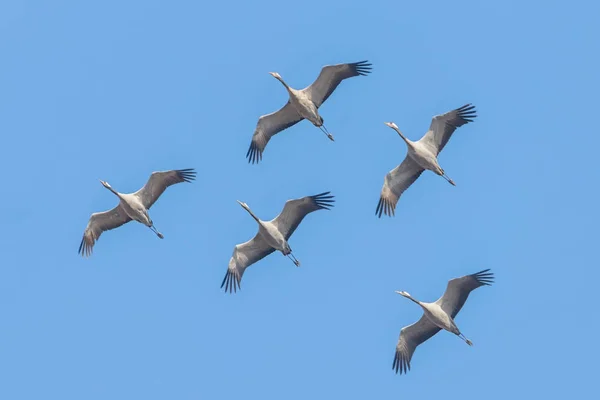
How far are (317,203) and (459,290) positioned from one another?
5627 mm

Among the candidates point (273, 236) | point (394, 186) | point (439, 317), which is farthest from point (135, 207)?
point (439, 317)

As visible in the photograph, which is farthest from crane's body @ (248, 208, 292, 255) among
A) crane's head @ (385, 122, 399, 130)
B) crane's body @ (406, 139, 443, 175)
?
crane's head @ (385, 122, 399, 130)

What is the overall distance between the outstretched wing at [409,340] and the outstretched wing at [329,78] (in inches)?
340

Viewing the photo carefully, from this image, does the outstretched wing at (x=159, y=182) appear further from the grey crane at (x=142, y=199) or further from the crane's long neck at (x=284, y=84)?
the crane's long neck at (x=284, y=84)

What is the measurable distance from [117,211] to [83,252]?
2131 mm

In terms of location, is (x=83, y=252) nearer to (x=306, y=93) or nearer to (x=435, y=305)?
(x=306, y=93)

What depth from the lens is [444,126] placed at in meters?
47.1

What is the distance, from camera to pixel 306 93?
4853 cm

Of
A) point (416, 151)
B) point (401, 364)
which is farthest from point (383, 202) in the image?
point (401, 364)

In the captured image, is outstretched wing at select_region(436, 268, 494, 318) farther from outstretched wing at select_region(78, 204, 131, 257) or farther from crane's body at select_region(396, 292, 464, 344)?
outstretched wing at select_region(78, 204, 131, 257)

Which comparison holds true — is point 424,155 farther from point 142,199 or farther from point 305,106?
point 142,199

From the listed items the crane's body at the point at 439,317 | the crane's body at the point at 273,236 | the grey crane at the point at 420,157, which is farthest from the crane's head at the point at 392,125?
the crane's body at the point at 439,317

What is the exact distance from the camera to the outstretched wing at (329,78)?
1869 inches

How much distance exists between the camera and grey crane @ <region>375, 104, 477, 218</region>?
46875mm
